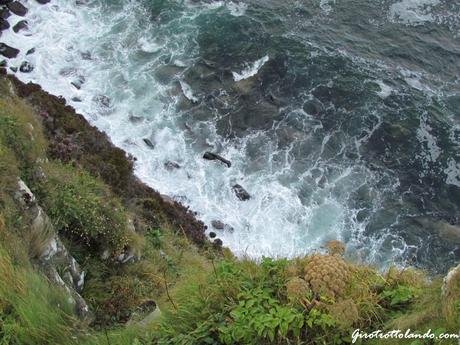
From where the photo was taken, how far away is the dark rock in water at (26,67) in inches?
931

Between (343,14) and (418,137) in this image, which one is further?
(343,14)

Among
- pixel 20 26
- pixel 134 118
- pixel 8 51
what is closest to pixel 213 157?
pixel 134 118

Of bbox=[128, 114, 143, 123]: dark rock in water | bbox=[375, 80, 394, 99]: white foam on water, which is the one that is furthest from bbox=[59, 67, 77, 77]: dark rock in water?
bbox=[375, 80, 394, 99]: white foam on water

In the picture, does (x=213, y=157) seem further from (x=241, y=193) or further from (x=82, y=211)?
(x=82, y=211)

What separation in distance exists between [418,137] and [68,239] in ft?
62.7

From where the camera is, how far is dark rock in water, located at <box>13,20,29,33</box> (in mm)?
25781

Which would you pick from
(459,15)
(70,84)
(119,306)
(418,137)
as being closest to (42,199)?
(119,306)

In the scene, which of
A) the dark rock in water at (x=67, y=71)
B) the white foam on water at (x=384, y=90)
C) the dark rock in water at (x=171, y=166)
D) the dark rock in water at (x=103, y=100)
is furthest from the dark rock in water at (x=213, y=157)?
the white foam on water at (x=384, y=90)

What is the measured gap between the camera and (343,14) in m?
31.7

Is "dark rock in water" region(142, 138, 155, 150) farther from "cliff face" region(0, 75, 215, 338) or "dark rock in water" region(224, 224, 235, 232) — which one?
"cliff face" region(0, 75, 215, 338)

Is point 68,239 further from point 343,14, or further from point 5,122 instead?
point 343,14

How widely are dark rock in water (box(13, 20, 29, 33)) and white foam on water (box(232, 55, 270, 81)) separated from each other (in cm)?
Result: 1111

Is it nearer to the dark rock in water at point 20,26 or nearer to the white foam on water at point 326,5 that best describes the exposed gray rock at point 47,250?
the dark rock in water at point 20,26

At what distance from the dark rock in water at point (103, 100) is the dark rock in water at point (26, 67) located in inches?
134
